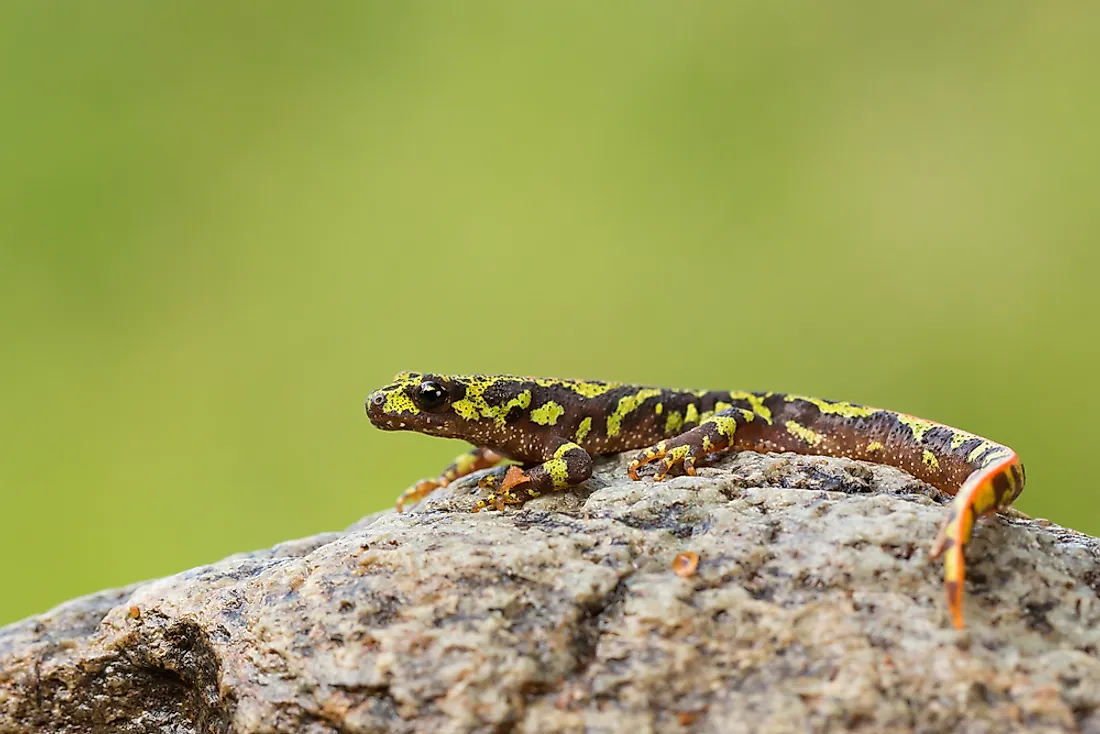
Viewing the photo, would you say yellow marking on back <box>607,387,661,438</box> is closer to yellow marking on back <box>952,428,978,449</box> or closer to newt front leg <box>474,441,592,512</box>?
newt front leg <box>474,441,592,512</box>

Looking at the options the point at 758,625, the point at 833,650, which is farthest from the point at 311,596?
the point at 833,650

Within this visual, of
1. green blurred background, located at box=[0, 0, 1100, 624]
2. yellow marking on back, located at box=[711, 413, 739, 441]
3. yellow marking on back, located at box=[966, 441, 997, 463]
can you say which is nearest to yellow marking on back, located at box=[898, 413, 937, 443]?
yellow marking on back, located at box=[966, 441, 997, 463]

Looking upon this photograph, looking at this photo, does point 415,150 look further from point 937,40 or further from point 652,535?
point 652,535

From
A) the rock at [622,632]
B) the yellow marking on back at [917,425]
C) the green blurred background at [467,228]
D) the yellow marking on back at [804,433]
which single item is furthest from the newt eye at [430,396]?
the green blurred background at [467,228]

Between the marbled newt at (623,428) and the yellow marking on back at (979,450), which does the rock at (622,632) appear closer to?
the yellow marking on back at (979,450)

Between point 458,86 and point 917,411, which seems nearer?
point 917,411

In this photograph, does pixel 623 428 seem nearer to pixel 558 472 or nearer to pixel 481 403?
pixel 481 403
